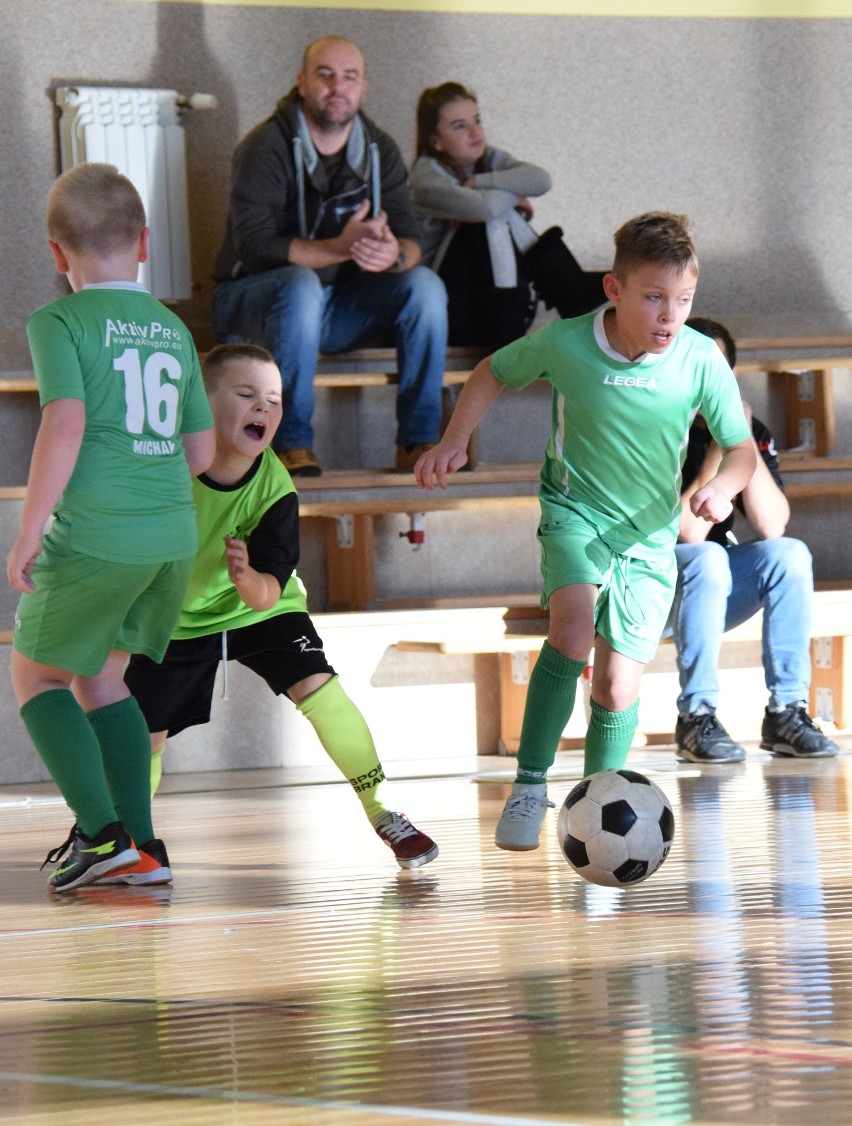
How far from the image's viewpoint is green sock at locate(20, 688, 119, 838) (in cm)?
223

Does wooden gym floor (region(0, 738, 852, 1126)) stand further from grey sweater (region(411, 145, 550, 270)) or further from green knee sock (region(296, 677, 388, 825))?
grey sweater (region(411, 145, 550, 270))

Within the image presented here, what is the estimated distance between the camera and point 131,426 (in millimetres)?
2244

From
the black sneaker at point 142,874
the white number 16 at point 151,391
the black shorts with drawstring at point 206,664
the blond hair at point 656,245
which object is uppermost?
the blond hair at point 656,245

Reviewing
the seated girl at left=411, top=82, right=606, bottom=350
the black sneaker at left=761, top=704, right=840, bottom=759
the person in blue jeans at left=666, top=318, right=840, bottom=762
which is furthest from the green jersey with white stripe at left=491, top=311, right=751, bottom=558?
the seated girl at left=411, top=82, right=606, bottom=350

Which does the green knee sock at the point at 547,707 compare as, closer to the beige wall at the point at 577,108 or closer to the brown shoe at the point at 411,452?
the brown shoe at the point at 411,452

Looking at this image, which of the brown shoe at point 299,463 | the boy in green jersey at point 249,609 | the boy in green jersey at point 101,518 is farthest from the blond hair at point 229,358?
the brown shoe at point 299,463

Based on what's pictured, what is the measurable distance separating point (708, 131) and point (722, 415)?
321 cm

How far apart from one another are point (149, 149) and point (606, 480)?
9.09 feet

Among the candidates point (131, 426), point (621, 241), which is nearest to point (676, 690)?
point (621, 241)

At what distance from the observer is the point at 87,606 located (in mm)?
2240

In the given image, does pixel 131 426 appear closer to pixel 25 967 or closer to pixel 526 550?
pixel 25 967

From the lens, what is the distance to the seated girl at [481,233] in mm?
4488

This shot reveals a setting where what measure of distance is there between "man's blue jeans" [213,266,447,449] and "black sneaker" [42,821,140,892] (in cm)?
193

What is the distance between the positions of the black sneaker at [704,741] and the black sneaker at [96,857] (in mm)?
1619
